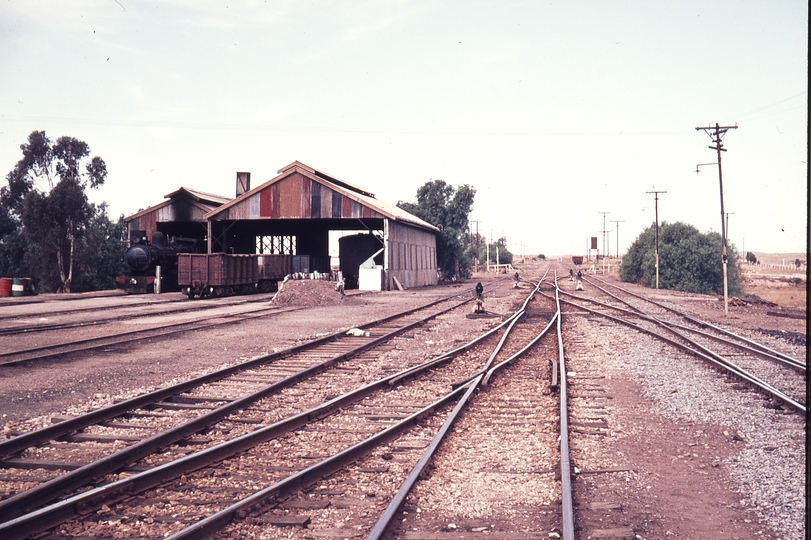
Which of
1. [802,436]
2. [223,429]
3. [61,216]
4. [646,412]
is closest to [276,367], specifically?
[223,429]

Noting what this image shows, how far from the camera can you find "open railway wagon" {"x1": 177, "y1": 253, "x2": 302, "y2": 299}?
98.7 feet

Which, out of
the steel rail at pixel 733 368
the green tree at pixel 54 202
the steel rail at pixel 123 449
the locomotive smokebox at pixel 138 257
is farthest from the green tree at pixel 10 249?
the steel rail at pixel 733 368

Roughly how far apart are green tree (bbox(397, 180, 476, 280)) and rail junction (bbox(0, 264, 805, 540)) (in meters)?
45.9

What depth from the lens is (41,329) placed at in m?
16.9

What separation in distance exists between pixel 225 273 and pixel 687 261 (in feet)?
118

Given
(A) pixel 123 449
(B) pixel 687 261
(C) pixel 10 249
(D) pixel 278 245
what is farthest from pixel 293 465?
(C) pixel 10 249

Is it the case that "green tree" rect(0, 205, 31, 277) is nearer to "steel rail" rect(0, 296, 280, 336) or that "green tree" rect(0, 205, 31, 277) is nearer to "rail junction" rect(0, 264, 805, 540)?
"steel rail" rect(0, 296, 280, 336)

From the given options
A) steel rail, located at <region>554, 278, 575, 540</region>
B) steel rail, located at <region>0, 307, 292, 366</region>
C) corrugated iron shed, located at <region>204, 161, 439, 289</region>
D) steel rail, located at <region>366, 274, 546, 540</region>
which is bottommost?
steel rail, located at <region>554, 278, 575, 540</region>

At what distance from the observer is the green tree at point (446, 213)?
57750 millimetres

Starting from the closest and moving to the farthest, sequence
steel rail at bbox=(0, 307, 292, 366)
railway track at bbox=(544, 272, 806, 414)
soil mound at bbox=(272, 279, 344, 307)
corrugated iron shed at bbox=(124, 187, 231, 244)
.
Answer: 1. railway track at bbox=(544, 272, 806, 414)
2. steel rail at bbox=(0, 307, 292, 366)
3. soil mound at bbox=(272, 279, 344, 307)
4. corrugated iron shed at bbox=(124, 187, 231, 244)

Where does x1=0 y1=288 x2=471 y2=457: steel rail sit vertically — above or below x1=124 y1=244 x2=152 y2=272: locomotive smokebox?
below

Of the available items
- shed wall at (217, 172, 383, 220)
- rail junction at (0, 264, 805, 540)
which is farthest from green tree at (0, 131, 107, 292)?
rail junction at (0, 264, 805, 540)

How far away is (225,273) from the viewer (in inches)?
1224

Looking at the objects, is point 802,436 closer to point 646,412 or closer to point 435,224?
point 646,412
